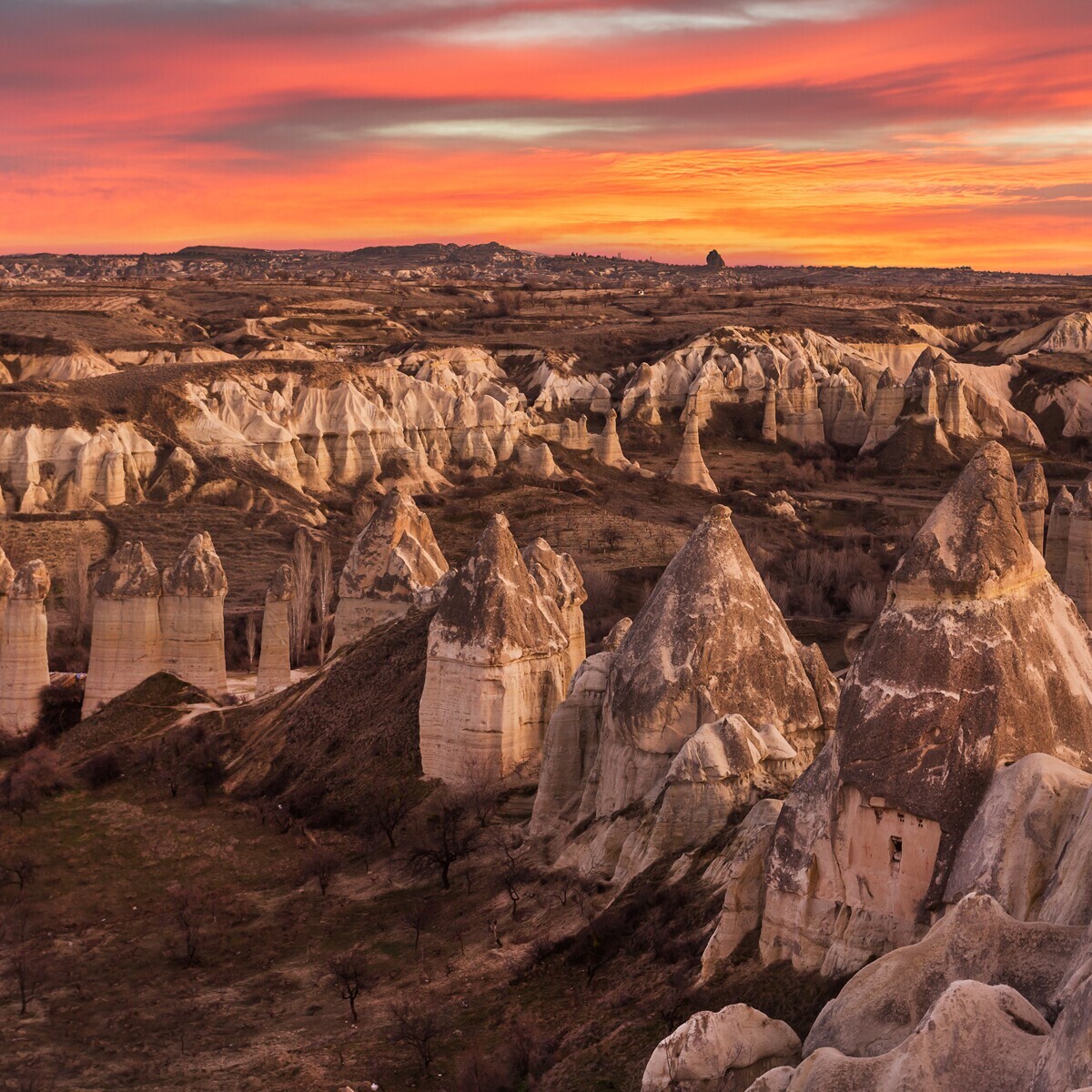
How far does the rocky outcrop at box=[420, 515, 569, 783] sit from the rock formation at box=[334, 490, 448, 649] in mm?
7478

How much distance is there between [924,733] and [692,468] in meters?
62.7

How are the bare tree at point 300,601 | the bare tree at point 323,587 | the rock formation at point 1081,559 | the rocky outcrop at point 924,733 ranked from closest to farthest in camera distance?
the rocky outcrop at point 924,733 < the rock formation at point 1081,559 < the bare tree at point 300,601 < the bare tree at point 323,587

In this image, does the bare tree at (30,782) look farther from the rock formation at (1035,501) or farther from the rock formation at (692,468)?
the rock formation at (692,468)

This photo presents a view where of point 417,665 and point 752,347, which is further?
point 752,347

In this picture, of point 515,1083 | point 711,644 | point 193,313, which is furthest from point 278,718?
point 193,313

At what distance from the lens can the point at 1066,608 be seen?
49.1 feet

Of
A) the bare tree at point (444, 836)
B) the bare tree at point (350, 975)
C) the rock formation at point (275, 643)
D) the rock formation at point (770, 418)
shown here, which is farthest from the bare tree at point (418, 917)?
the rock formation at point (770, 418)

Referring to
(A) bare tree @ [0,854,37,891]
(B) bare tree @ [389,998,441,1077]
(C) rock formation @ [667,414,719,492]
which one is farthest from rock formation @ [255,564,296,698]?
(C) rock formation @ [667,414,719,492]

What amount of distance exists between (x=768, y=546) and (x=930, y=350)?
38.0 m

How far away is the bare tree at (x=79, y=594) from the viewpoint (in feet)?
139

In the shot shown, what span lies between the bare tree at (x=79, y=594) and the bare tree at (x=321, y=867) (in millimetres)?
20181

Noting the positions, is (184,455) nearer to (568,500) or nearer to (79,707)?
(568,500)

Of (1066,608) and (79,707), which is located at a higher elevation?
(1066,608)

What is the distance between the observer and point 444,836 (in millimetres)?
21250
